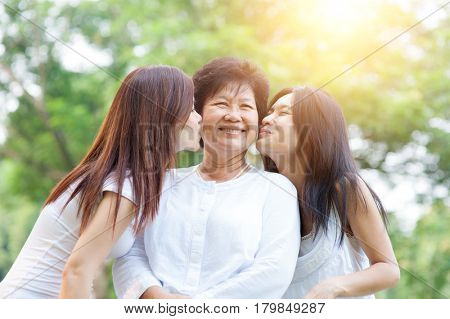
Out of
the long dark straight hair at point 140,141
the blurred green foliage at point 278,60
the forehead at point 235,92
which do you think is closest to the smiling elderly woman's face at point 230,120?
the forehead at point 235,92

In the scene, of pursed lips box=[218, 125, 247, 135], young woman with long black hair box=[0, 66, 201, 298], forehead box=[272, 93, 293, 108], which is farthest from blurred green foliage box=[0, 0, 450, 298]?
young woman with long black hair box=[0, 66, 201, 298]

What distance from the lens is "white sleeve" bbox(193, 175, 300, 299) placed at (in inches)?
51.8

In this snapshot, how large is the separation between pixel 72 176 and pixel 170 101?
27 cm

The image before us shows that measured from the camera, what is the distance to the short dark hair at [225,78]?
1541 mm

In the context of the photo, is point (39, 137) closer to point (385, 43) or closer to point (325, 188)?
point (385, 43)

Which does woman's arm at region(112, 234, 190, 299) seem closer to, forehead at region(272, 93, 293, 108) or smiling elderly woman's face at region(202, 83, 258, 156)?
smiling elderly woman's face at region(202, 83, 258, 156)

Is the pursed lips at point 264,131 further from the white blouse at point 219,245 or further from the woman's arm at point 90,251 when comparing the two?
the woman's arm at point 90,251

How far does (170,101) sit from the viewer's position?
1391 mm

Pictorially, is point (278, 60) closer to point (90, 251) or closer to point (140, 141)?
point (140, 141)

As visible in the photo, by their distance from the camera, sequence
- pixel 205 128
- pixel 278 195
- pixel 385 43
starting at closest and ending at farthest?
pixel 278 195
pixel 205 128
pixel 385 43

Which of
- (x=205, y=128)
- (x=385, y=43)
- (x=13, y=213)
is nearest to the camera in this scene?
(x=205, y=128)

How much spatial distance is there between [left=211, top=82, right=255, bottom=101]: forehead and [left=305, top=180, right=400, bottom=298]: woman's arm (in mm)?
344

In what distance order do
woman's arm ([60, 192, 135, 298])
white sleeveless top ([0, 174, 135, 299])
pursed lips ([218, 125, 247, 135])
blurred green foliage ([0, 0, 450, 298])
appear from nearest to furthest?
1. woman's arm ([60, 192, 135, 298])
2. white sleeveless top ([0, 174, 135, 299])
3. pursed lips ([218, 125, 247, 135])
4. blurred green foliage ([0, 0, 450, 298])
